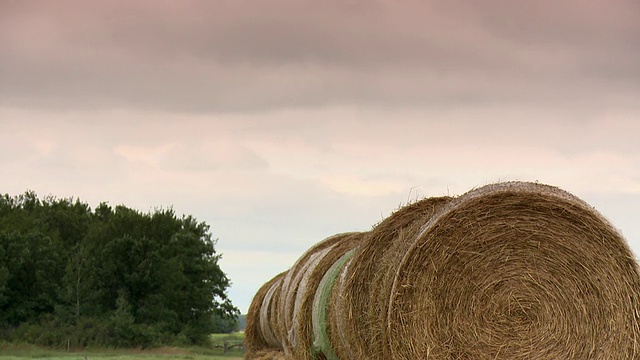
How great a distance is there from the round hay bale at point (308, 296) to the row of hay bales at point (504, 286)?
6.87 feet

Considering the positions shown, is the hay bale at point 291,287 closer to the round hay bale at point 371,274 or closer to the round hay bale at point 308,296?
the round hay bale at point 308,296

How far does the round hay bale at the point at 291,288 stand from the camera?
45.4 ft

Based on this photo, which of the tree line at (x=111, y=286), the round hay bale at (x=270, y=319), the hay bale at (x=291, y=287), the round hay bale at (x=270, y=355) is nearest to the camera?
the hay bale at (x=291, y=287)

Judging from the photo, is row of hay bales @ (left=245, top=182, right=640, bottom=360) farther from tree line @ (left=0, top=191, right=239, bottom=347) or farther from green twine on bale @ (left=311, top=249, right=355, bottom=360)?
tree line @ (left=0, top=191, right=239, bottom=347)

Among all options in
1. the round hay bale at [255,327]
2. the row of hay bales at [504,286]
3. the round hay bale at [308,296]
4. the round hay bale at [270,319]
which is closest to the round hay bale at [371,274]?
the row of hay bales at [504,286]

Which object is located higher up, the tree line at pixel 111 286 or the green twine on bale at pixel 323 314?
the tree line at pixel 111 286

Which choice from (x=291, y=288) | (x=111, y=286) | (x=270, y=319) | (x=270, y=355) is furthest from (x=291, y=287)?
(x=111, y=286)

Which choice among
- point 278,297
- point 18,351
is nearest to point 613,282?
point 278,297

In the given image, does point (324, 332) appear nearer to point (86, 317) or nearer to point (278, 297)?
point (278, 297)

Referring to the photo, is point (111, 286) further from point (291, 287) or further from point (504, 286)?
point (504, 286)

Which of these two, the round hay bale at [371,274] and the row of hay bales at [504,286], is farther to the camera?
the round hay bale at [371,274]

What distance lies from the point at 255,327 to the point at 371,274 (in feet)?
27.1

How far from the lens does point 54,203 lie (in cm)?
5300

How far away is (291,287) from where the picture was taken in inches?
552
